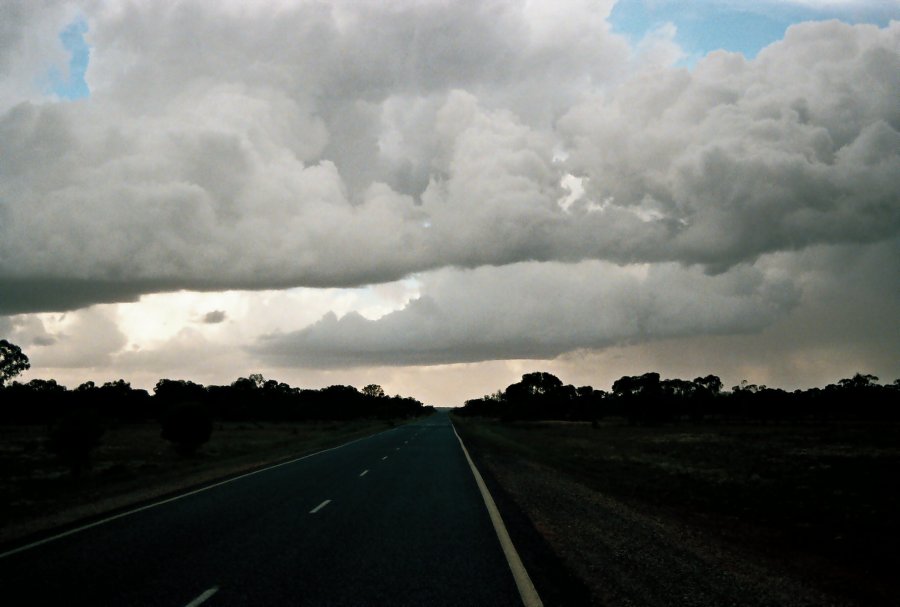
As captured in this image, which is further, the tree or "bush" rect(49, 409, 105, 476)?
the tree

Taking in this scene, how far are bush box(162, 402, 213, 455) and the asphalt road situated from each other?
831 inches

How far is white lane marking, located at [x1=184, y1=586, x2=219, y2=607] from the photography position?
6864 millimetres

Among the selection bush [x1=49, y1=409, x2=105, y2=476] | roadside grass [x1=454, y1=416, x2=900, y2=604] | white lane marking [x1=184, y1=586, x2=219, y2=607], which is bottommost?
roadside grass [x1=454, y1=416, x2=900, y2=604]

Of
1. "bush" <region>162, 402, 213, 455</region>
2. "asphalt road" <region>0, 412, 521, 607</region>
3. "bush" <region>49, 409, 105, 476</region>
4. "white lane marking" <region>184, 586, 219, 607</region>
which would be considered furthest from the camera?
"bush" <region>162, 402, 213, 455</region>

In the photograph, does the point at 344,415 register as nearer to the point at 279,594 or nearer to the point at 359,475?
the point at 359,475

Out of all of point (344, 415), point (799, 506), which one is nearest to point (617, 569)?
point (799, 506)

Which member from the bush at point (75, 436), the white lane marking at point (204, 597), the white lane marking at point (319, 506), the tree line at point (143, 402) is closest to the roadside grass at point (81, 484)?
the bush at point (75, 436)

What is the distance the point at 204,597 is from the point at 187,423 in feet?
104

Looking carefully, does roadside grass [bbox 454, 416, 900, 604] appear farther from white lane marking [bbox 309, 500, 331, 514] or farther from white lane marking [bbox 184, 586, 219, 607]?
white lane marking [bbox 184, 586, 219, 607]

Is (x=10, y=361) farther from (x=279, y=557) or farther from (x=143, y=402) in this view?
(x=279, y=557)

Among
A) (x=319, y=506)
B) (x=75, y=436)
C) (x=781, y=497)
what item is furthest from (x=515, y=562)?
(x=75, y=436)

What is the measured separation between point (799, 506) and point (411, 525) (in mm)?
11569

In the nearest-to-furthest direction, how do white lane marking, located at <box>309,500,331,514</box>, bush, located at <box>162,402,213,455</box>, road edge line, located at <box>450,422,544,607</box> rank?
1. road edge line, located at <box>450,422,544,607</box>
2. white lane marking, located at <box>309,500,331,514</box>
3. bush, located at <box>162,402,213,455</box>

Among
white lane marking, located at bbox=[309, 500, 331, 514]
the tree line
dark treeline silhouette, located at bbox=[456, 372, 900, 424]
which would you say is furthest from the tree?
white lane marking, located at bbox=[309, 500, 331, 514]
